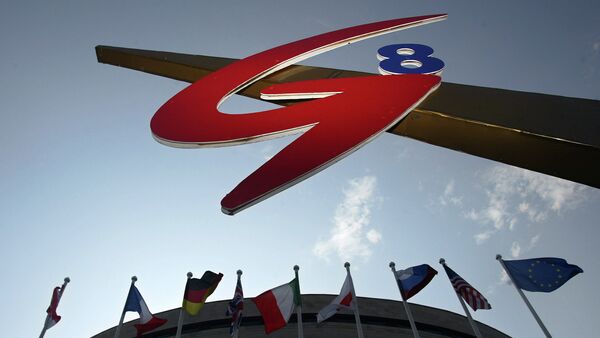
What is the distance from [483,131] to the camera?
5.72 metres

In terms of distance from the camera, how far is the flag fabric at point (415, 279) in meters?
12.2

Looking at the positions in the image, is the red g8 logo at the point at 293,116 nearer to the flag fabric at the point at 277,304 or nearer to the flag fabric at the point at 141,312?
the flag fabric at the point at 277,304

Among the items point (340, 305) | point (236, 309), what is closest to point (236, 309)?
point (236, 309)

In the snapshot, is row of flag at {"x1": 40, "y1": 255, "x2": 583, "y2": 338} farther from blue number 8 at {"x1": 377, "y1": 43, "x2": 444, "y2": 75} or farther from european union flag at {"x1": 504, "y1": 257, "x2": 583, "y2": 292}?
blue number 8 at {"x1": 377, "y1": 43, "x2": 444, "y2": 75}

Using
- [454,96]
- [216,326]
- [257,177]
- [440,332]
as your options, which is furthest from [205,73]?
[440,332]

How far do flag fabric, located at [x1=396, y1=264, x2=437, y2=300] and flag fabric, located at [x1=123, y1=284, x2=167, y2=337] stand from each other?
23.2 ft

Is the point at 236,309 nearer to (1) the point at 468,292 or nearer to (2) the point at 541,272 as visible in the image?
(1) the point at 468,292

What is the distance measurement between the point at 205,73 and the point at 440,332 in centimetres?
1620

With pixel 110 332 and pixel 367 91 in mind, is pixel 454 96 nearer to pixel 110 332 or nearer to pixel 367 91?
pixel 367 91

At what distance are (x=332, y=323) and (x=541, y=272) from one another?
9.77m

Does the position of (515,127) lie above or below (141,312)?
below

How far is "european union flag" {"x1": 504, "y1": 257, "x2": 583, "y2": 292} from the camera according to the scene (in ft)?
35.8

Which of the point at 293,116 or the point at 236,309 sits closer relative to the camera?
the point at 293,116

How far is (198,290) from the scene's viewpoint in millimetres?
12125
